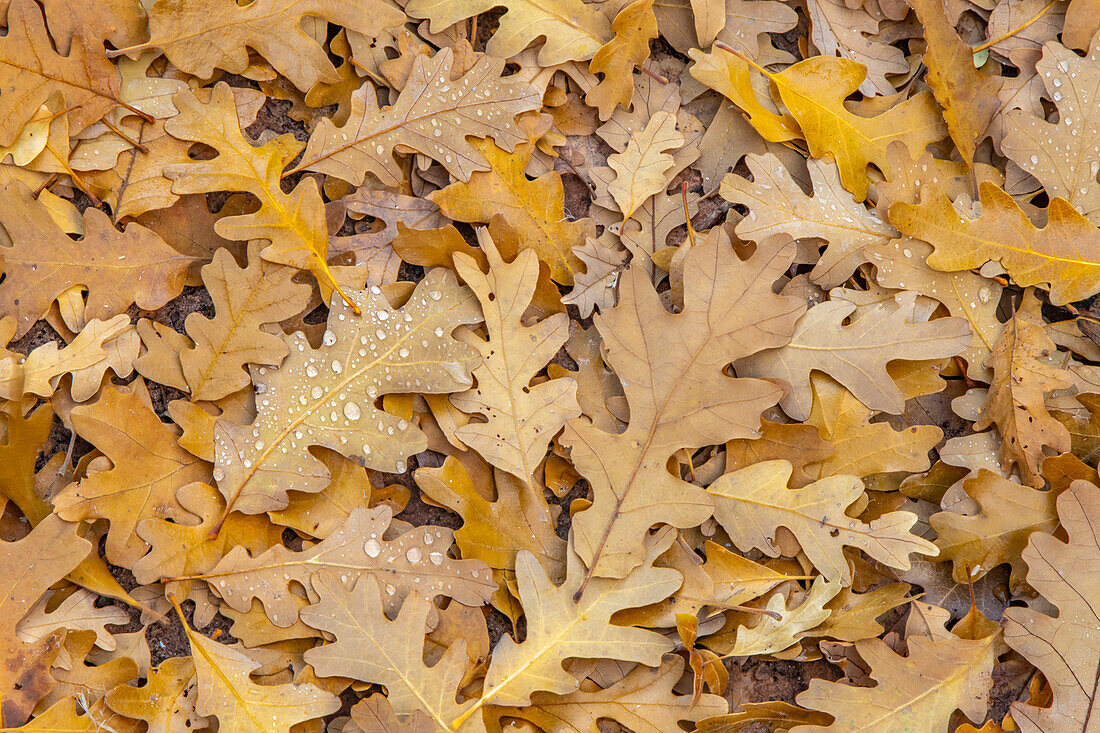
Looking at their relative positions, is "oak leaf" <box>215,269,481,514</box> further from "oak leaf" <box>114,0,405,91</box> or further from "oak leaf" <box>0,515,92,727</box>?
"oak leaf" <box>114,0,405,91</box>

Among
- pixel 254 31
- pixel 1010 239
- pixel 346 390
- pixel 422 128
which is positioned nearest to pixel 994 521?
pixel 1010 239

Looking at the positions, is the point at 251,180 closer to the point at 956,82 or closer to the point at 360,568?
the point at 360,568

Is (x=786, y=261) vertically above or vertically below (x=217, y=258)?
below

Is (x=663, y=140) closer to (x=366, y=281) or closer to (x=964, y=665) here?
(x=366, y=281)

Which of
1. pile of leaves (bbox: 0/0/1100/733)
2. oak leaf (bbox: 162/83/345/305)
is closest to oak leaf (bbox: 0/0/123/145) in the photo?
pile of leaves (bbox: 0/0/1100/733)

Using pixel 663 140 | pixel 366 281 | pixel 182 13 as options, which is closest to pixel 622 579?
pixel 366 281

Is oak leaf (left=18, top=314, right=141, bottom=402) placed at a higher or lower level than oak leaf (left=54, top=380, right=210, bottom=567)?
higher
